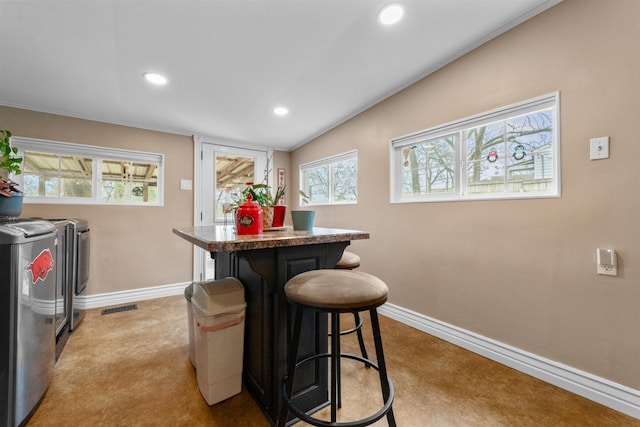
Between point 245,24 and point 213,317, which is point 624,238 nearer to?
point 213,317

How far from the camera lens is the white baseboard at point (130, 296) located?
117 inches

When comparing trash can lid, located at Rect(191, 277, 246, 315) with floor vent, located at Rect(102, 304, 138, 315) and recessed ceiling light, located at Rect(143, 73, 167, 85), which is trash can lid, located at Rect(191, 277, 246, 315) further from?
floor vent, located at Rect(102, 304, 138, 315)

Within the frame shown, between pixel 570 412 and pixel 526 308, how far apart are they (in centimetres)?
→ 54

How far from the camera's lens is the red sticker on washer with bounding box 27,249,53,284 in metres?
1.41

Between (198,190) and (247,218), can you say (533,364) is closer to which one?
(247,218)

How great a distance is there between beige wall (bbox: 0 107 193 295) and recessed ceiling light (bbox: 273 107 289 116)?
144cm

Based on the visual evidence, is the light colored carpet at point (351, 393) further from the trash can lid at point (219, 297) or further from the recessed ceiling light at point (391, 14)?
the recessed ceiling light at point (391, 14)

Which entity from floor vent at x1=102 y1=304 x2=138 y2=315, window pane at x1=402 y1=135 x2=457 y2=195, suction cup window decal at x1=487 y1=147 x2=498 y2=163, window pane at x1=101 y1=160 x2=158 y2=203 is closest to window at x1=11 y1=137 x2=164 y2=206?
window pane at x1=101 y1=160 x2=158 y2=203

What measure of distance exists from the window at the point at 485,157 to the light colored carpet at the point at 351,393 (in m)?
1.18

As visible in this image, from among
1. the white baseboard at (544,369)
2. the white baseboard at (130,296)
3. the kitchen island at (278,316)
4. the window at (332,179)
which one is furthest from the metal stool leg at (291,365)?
the white baseboard at (130,296)

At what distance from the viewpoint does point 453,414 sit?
1371 millimetres

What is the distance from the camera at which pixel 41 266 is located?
1502 mm

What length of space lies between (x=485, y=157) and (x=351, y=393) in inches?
74.6

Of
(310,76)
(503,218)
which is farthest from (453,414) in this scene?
(310,76)
